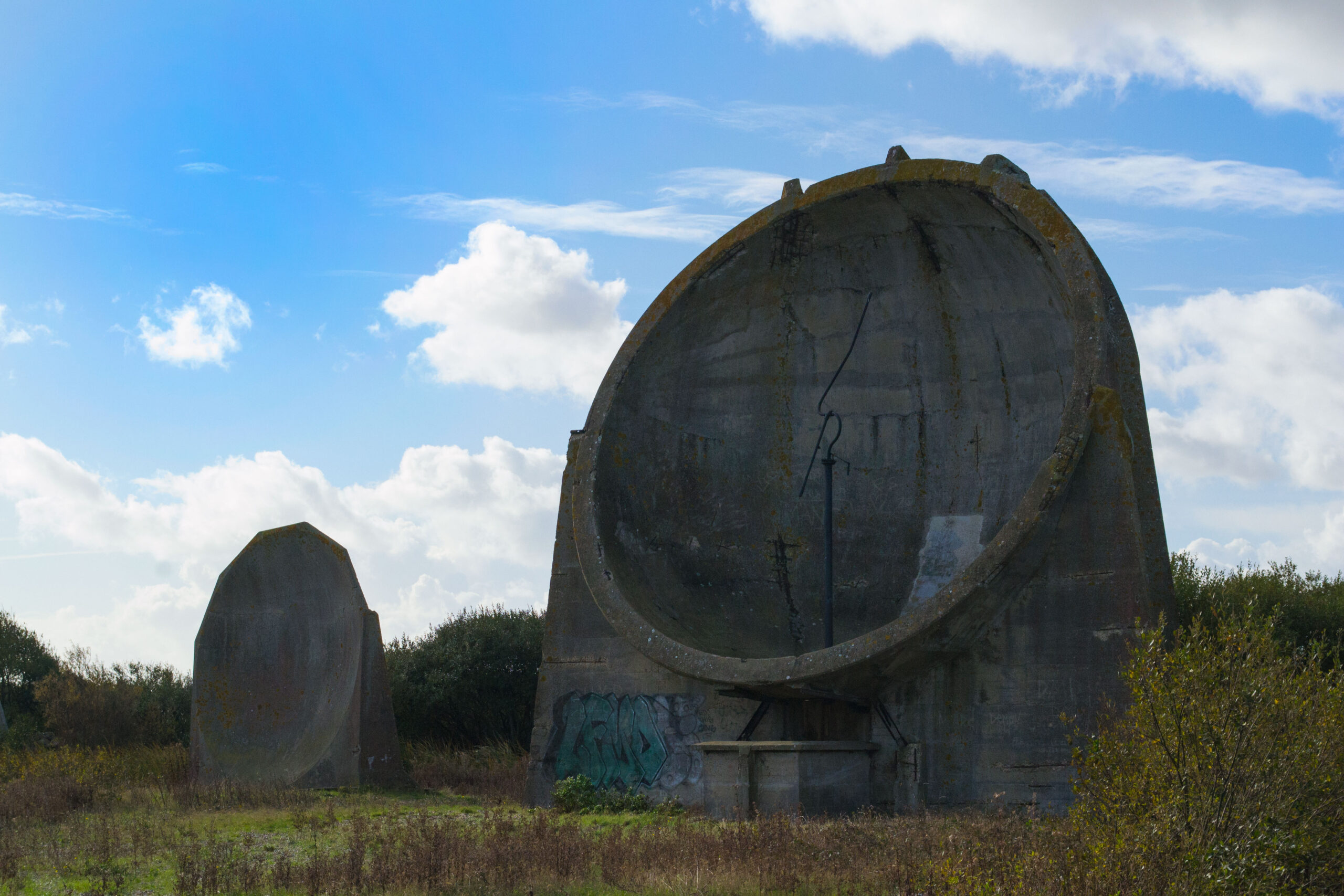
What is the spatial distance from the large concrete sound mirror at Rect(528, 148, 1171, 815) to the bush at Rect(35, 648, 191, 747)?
10.4 meters

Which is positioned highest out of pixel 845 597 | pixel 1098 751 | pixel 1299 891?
pixel 845 597

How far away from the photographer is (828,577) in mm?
13352

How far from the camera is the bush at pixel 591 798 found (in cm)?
1322

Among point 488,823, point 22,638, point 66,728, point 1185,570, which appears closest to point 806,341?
point 488,823

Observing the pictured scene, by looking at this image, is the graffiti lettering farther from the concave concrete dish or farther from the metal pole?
the metal pole

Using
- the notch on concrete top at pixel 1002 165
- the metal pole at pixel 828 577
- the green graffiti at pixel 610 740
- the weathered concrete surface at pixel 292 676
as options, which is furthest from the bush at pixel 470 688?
the notch on concrete top at pixel 1002 165

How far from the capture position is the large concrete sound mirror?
11.5 metres

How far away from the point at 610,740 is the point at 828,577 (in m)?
2.96

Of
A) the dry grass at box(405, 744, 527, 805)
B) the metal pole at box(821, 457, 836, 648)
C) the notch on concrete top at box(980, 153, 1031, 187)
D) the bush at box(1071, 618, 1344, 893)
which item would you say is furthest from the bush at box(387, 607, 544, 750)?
the bush at box(1071, 618, 1344, 893)

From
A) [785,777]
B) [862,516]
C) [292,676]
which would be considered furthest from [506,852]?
[292,676]

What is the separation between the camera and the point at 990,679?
1172 centimetres

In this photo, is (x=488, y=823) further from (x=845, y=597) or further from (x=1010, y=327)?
(x=1010, y=327)

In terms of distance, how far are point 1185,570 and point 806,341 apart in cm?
1115

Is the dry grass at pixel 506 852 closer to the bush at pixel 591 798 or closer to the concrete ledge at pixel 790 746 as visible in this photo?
the bush at pixel 591 798
